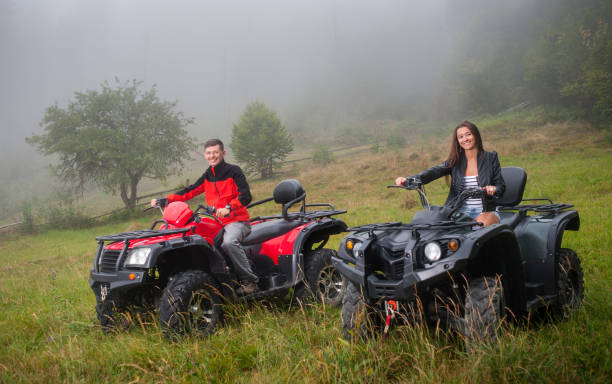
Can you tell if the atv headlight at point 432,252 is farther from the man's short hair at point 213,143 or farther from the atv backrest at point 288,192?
the man's short hair at point 213,143

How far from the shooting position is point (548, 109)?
30891mm

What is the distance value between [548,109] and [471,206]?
32.7m

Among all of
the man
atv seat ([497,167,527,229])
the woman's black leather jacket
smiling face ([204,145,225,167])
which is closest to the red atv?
the man

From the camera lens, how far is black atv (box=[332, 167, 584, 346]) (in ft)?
8.47

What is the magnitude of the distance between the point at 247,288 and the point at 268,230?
789mm

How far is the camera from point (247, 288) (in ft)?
14.2

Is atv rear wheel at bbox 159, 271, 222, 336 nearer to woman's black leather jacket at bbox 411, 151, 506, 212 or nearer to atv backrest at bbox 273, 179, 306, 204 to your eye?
atv backrest at bbox 273, 179, 306, 204

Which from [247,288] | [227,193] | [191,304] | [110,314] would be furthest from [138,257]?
[227,193]

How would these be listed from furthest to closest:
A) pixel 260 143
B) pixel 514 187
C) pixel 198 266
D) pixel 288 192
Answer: pixel 260 143, pixel 288 192, pixel 198 266, pixel 514 187

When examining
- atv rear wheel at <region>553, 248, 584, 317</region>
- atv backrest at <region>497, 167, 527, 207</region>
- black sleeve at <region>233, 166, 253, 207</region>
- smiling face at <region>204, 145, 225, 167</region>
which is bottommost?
atv rear wheel at <region>553, 248, 584, 317</region>

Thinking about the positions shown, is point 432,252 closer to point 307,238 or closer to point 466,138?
point 466,138

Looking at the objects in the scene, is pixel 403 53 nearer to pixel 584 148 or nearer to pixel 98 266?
pixel 584 148

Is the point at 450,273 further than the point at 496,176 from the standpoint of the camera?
No

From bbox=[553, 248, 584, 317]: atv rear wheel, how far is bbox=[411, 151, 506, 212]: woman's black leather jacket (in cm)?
77
